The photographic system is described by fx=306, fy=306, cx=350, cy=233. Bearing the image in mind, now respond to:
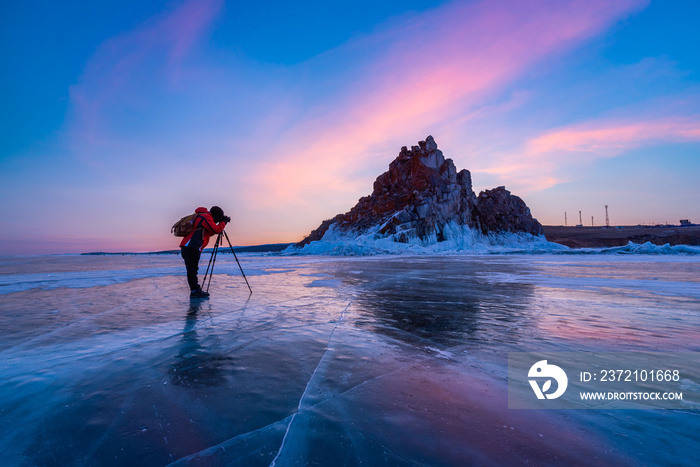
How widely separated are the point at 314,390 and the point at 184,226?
20.1 ft

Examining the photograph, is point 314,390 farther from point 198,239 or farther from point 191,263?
point 198,239

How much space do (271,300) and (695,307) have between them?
7.63 meters

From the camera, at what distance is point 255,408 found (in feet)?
6.62

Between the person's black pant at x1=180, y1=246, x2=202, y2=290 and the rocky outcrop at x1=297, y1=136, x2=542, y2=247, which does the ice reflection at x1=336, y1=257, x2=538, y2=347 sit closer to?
the person's black pant at x1=180, y1=246, x2=202, y2=290

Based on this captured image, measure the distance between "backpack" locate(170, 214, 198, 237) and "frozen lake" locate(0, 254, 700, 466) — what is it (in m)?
2.40

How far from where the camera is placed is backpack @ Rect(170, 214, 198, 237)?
278 inches

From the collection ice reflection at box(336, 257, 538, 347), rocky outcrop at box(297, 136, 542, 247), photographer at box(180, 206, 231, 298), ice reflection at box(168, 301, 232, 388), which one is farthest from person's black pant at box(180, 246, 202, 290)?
rocky outcrop at box(297, 136, 542, 247)

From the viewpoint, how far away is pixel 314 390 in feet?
7.53

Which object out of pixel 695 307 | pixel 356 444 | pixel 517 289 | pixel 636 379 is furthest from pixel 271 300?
pixel 695 307

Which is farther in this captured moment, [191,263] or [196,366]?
A: [191,263]

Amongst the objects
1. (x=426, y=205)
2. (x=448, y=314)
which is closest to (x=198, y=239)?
(x=448, y=314)

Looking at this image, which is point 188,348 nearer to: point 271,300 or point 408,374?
point 408,374

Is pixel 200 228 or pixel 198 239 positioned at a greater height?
pixel 200 228

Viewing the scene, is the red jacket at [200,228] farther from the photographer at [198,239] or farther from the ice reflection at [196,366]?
the ice reflection at [196,366]
